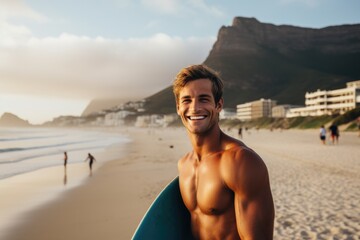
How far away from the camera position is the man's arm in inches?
63.0

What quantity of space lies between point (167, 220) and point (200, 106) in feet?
3.67

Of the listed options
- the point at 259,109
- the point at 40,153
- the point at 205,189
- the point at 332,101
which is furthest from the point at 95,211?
the point at 259,109

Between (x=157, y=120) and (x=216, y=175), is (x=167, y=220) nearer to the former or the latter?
(x=216, y=175)

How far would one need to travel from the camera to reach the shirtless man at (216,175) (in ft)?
5.32

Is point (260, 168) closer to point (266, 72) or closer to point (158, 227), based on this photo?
point (158, 227)

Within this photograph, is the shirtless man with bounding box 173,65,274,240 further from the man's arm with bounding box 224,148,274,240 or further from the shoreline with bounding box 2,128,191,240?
the shoreline with bounding box 2,128,191,240

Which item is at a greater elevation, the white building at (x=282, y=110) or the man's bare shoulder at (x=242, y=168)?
the white building at (x=282, y=110)

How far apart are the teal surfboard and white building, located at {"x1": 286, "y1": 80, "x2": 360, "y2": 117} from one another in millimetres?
66315

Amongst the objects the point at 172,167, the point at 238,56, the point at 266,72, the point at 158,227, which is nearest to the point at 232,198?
the point at 158,227

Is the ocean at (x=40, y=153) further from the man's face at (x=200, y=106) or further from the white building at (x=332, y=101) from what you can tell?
the white building at (x=332, y=101)

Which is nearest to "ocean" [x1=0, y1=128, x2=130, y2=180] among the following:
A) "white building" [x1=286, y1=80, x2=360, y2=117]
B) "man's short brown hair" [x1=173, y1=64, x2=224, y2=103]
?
"man's short brown hair" [x1=173, y1=64, x2=224, y2=103]

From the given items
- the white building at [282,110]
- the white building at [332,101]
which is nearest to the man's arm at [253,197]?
the white building at [332,101]

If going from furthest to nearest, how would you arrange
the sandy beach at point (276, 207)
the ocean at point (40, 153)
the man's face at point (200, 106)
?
1. the ocean at point (40, 153)
2. the sandy beach at point (276, 207)
3. the man's face at point (200, 106)

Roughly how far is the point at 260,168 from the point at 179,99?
29.9 inches
